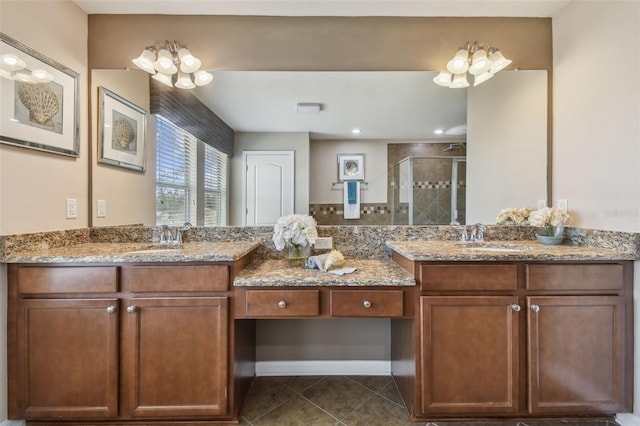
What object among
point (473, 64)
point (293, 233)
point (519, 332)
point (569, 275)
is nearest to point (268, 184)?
point (293, 233)

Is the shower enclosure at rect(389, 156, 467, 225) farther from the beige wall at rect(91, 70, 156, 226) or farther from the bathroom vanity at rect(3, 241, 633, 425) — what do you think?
the beige wall at rect(91, 70, 156, 226)

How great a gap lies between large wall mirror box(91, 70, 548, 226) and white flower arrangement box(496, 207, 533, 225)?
0.04m

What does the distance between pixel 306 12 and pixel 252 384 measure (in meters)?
2.41

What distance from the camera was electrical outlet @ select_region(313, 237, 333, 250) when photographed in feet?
6.30

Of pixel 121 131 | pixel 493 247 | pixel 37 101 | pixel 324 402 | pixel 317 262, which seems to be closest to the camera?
pixel 37 101

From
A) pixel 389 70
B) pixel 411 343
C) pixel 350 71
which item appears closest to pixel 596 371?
pixel 411 343

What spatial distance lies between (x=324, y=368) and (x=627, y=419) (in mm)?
1586

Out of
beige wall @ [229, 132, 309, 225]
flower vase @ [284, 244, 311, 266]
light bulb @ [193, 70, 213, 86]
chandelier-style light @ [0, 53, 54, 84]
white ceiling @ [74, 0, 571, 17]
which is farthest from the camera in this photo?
beige wall @ [229, 132, 309, 225]

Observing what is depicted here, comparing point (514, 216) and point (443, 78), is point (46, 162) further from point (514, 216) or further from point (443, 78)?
point (514, 216)

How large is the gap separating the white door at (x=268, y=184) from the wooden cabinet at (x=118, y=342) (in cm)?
63

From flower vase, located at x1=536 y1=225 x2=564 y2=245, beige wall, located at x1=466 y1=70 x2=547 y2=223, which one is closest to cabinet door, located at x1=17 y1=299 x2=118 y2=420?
beige wall, located at x1=466 y1=70 x2=547 y2=223

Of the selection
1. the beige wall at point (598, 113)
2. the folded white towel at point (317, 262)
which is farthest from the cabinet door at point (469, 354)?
the beige wall at point (598, 113)

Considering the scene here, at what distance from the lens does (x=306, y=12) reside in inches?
73.7

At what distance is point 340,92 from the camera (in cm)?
197
